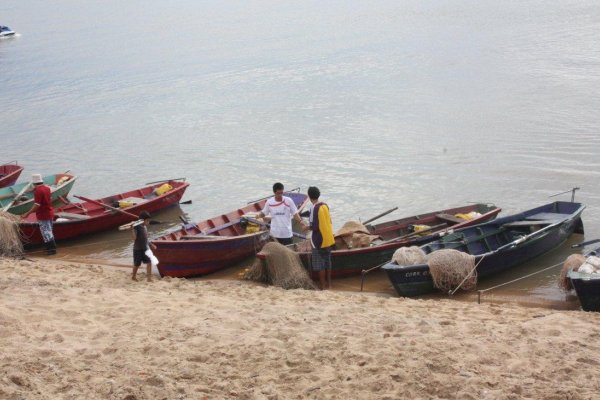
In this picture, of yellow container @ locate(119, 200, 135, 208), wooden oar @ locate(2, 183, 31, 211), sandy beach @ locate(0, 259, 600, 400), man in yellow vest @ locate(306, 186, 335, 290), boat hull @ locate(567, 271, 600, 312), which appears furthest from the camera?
yellow container @ locate(119, 200, 135, 208)

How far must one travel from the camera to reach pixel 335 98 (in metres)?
39.5

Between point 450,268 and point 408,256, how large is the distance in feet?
2.71

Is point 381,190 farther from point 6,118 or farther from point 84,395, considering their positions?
point 6,118

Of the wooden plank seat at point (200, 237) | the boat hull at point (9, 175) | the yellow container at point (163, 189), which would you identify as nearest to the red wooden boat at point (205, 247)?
the wooden plank seat at point (200, 237)

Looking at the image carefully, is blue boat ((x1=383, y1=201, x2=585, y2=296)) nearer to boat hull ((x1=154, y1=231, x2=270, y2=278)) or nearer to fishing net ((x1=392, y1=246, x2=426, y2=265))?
fishing net ((x1=392, y1=246, x2=426, y2=265))

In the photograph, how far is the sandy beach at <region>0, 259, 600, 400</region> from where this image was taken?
25.1 ft

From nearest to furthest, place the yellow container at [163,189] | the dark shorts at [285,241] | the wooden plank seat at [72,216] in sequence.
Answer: the dark shorts at [285,241] → the wooden plank seat at [72,216] → the yellow container at [163,189]

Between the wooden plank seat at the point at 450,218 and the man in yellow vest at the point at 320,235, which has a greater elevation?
the man in yellow vest at the point at 320,235

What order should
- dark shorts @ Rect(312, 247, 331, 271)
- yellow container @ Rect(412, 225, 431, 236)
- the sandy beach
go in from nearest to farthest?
the sandy beach, dark shorts @ Rect(312, 247, 331, 271), yellow container @ Rect(412, 225, 431, 236)

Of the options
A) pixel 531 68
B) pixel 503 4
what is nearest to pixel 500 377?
pixel 531 68

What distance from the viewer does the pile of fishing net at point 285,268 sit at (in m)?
14.3

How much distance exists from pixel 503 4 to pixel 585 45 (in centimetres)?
2885

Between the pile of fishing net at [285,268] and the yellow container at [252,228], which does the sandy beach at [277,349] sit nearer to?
the pile of fishing net at [285,268]

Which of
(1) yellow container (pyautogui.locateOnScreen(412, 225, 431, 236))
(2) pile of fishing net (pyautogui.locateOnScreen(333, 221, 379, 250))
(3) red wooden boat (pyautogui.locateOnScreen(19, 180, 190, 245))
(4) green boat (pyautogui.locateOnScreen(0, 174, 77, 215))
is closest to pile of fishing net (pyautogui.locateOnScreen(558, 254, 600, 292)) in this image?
(1) yellow container (pyautogui.locateOnScreen(412, 225, 431, 236))
